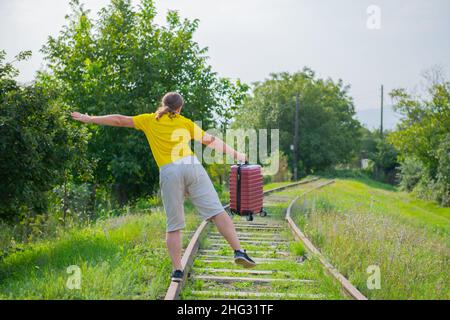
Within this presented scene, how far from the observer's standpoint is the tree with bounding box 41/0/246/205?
16.1 meters

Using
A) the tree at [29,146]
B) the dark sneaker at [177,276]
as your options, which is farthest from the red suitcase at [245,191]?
the tree at [29,146]

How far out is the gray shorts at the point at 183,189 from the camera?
18.4 feet

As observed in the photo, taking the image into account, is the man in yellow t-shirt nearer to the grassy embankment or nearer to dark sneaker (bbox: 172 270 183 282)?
dark sneaker (bbox: 172 270 183 282)

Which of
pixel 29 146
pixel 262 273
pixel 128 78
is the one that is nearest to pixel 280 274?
pixel 262 273

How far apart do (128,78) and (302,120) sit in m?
35.2

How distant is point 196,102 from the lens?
1658 cm

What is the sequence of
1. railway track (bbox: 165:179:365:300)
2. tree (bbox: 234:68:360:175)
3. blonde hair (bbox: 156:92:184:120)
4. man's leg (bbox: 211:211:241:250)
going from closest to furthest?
1. blonde hair (bbox: 156:92:184:120)
2. man's leg (bbox: 211:211:241:250)
3. railway track (bbox: 165:179:365:300)
4. tree (bbox: 234:68:360:175)

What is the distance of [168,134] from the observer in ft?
18.3

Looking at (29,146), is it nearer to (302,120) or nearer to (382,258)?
(382,258)

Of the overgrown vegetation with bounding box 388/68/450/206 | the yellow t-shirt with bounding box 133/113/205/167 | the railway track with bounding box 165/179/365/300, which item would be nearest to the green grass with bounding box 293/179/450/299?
the railway track with bounding box 165/179/365/300

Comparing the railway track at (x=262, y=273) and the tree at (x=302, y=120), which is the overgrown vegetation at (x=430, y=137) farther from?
the railway track at (x=262, y=273)

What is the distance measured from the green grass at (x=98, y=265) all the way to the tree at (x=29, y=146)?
811mm

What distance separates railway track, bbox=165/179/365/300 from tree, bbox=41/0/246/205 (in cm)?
682

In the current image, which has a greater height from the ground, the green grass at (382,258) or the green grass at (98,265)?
the green grass at (98,265)
